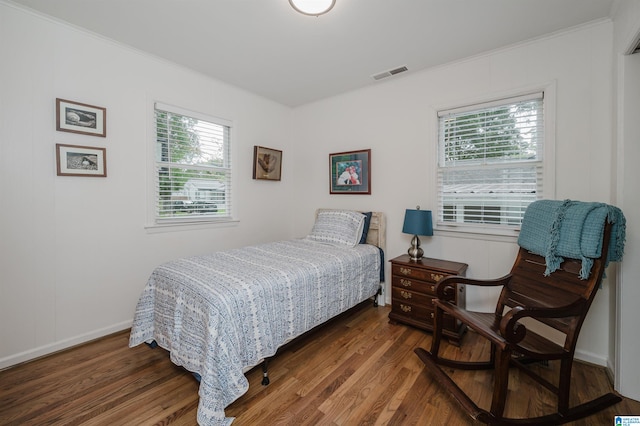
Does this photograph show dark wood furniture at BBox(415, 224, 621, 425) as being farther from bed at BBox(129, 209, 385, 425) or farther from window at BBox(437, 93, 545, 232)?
bed at BBox(129, 209, 385, 425)

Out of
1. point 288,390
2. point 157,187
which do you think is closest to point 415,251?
point 288,390

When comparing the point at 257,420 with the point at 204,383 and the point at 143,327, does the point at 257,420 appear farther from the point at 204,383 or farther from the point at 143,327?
the point at 143,327

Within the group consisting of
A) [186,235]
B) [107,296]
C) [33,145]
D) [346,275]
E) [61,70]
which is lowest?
[107,296]

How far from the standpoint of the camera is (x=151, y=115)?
8.92ft

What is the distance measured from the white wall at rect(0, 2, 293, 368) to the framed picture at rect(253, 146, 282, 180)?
893mm

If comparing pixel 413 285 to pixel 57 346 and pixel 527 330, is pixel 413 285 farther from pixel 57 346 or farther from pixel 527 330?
pixel 57 346

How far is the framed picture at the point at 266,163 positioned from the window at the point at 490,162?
7.13 feet

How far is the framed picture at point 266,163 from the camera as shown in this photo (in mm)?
3666

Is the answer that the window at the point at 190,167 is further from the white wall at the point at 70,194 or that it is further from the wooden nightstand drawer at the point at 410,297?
the wooden nightstand drawer at the point at 410,297

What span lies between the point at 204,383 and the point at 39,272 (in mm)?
1775

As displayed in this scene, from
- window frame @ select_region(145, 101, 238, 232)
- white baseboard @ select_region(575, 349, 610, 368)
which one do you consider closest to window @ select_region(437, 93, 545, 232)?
white baseboard @ select_region(575, 349, 610, 368)

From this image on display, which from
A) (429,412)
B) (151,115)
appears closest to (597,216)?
(429,412)

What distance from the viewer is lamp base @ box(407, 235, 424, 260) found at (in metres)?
2.76

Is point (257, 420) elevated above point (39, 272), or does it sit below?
below
